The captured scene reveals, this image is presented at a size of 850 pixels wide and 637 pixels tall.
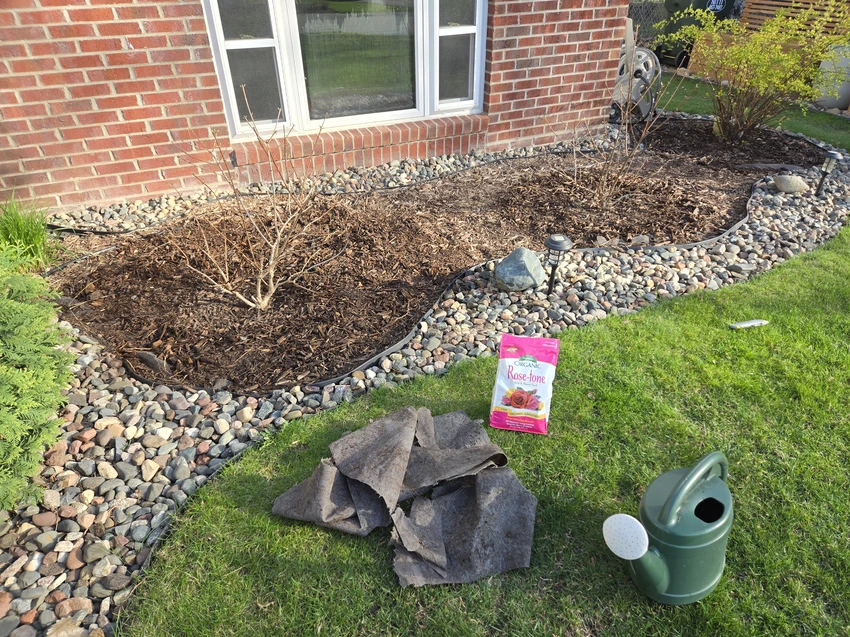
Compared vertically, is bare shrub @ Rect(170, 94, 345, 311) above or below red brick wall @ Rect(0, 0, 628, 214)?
below

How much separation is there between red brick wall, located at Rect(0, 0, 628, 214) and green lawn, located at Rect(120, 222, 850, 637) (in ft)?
9.75

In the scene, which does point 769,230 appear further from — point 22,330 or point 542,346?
point 22,330

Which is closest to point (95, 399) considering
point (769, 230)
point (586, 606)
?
point (586, 606)

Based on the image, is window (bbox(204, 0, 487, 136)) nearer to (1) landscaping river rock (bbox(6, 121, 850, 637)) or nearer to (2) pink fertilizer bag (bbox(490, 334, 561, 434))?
(1) landscaping river rock (bbox(6, 121, 850, 637))

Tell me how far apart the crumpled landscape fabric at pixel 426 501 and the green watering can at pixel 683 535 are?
0.45 m

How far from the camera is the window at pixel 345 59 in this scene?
4559 millimetres

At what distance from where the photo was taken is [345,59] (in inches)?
198

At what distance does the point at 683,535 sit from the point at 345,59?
15.4 feet

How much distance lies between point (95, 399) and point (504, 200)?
3.34 metres

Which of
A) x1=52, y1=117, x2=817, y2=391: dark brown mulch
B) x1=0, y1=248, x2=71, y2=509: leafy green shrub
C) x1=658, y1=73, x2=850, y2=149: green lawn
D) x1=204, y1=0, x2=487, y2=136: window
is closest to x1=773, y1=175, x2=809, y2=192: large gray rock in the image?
x1=52, y1=117, x2=817, y2=391: dark brown mulch

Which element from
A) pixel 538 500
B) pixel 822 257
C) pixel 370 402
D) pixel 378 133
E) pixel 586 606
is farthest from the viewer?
pixel 378 133

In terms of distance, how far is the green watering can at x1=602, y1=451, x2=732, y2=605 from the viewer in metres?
1.78

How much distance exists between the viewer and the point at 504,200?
4715 millimetres

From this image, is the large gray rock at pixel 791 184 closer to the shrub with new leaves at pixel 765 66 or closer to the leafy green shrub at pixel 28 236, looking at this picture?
the shrub with new leaves at pixel 765 66
